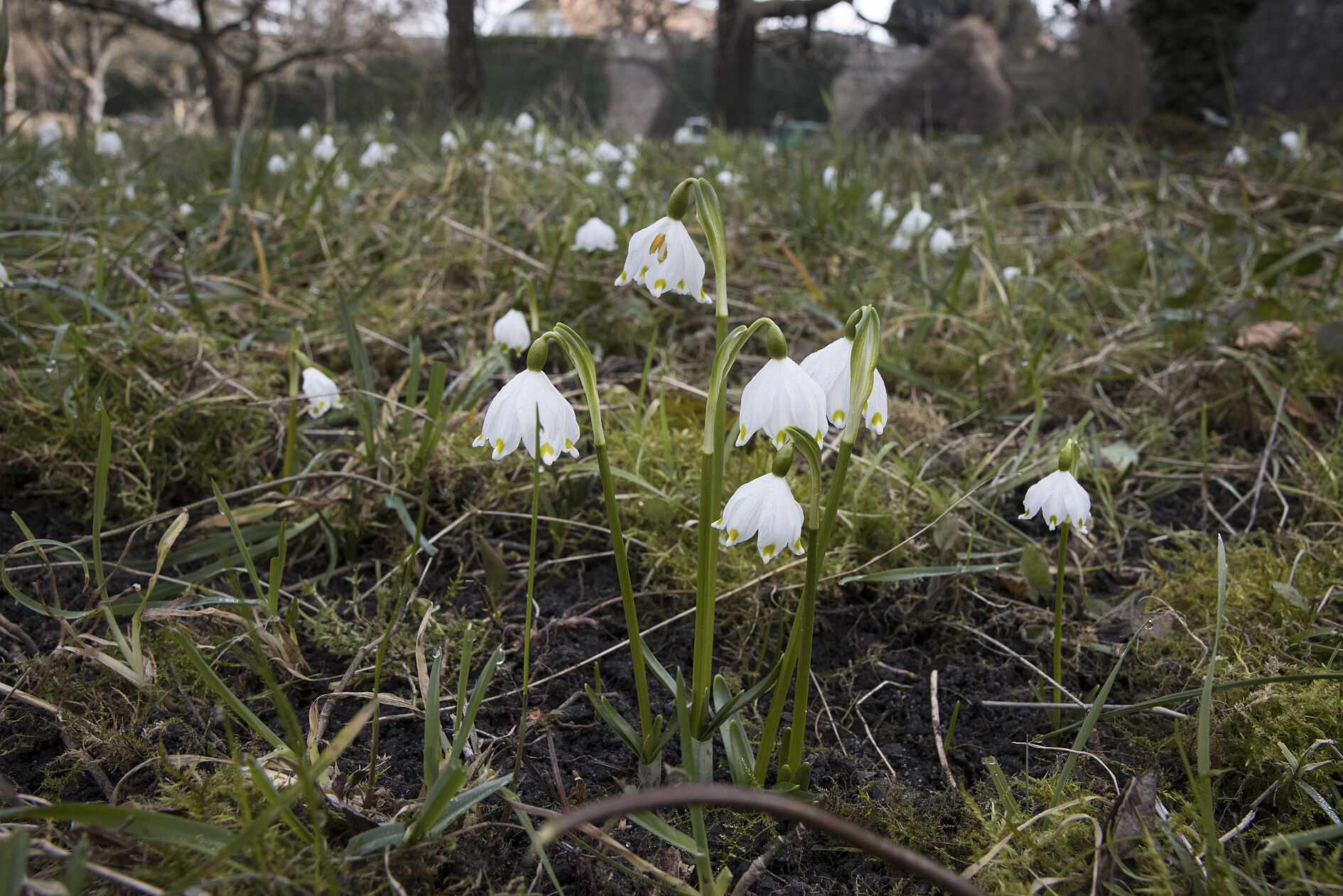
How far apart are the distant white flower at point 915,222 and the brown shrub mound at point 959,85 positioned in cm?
1040

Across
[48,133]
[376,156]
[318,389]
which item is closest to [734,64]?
[376,156]

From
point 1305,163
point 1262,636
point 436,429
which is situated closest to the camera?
point 1262,636

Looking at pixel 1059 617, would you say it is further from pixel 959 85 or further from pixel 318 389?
pixel 959 85

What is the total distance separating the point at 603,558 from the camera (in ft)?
5.79

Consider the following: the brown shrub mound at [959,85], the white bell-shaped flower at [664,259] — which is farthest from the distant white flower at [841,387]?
the brown shrub mound at [959,85]

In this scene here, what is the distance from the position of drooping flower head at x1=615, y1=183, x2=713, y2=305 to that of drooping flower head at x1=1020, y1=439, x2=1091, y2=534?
0.56 m

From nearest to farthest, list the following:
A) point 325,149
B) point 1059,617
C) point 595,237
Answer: point 1059,617
point 595,237
point 325,149

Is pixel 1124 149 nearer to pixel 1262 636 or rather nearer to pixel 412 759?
pixel 1262 636

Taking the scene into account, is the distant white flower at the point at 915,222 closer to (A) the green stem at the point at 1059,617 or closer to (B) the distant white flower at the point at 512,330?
(B) the distant white flower at the point at 512,330

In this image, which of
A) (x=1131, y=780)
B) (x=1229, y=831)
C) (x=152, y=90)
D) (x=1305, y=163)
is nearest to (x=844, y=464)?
(x=1131, y=780)

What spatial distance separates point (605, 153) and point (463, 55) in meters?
4.71

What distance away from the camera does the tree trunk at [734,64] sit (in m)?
9.30

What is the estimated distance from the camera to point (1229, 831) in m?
1.05

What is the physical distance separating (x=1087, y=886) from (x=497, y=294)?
8.06ft
